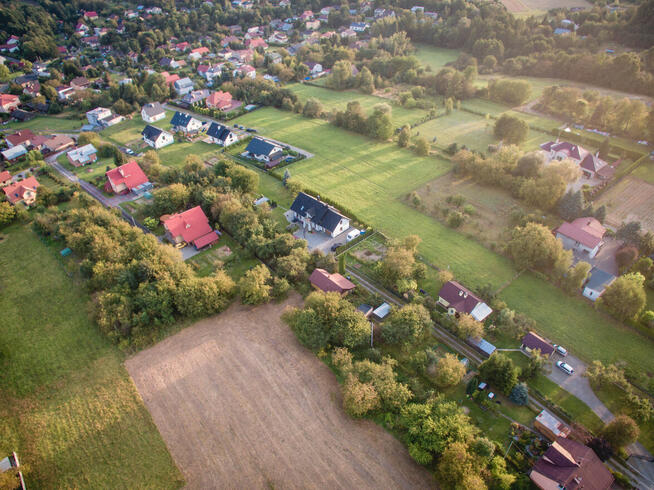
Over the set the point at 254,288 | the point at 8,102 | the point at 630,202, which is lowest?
the point at 8,102

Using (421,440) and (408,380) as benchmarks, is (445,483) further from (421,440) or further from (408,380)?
(408,380)

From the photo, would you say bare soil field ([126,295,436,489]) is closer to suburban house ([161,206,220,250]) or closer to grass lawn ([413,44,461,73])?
suburban house ([161,206,220,250])

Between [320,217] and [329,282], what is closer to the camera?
[329,282]

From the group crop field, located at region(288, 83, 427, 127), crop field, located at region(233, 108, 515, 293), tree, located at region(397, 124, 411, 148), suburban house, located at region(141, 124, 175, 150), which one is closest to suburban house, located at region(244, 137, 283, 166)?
crop field, located at region(233, 108, 515, 293)

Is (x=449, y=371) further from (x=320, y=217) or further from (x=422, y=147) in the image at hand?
(x=422, y=147)

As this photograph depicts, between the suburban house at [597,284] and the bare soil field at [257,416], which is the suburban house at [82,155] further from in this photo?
the suburban house at [597,284]

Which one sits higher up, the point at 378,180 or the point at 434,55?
the point at 434,55

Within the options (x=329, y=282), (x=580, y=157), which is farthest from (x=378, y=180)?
(x=580, y=157)
